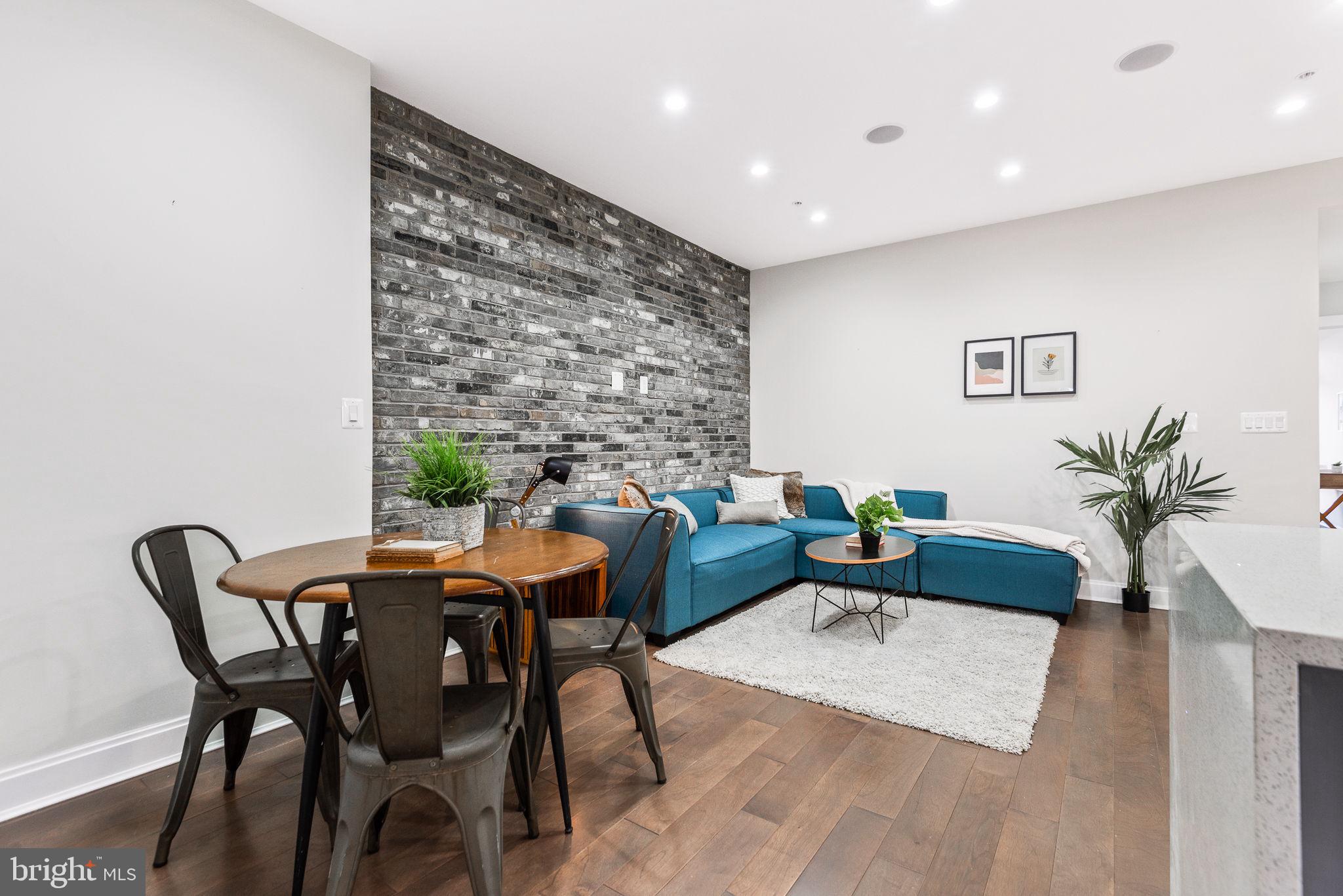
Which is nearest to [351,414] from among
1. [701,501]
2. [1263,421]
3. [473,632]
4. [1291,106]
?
[473,632]

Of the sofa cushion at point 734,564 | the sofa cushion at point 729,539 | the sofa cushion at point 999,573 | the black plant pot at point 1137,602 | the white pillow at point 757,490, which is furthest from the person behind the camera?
the white pillow at point 757,490

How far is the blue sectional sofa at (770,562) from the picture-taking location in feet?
10.5

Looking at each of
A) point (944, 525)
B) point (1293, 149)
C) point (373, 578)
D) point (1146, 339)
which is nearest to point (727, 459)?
point (944, 525)

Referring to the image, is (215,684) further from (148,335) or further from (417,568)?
(148,335)

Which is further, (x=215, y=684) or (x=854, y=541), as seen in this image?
(x=854, y=541)

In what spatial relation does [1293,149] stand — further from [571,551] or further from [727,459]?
[571,551]

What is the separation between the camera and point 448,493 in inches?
74.5

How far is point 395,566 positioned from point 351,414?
1192 millimetres

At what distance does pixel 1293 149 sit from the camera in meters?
3.32

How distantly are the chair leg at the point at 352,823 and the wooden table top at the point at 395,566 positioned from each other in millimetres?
397

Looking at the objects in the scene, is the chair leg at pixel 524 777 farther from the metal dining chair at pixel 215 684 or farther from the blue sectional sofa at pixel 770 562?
the blue sectional sofa at pixel 770 562

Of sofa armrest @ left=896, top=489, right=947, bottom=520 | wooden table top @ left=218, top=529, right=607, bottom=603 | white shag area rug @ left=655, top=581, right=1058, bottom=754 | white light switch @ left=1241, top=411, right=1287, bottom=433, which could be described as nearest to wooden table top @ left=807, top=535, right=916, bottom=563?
white shag area rug @ left=655, top=581, right=1058, bottom=754

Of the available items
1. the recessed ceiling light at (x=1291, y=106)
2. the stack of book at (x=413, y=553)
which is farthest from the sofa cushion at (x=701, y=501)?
the recessed ceiling light at (x=1291, y=106)

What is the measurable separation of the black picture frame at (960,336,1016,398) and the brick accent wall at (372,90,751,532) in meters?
2.04
